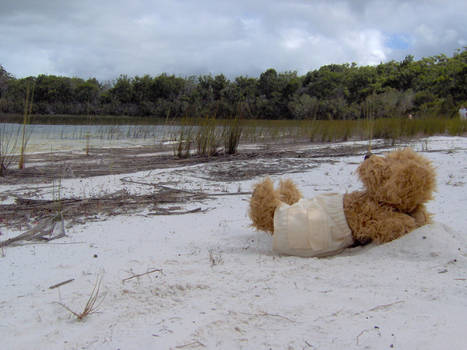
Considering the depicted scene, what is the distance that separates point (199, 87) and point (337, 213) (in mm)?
22033

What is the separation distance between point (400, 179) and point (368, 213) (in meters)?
0.32

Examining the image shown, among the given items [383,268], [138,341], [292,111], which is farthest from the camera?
[292,111]

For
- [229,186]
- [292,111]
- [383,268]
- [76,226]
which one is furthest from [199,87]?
[383,268]

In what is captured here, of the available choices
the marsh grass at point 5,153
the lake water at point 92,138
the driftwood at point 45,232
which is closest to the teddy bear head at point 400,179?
the driftwood at point 45,232

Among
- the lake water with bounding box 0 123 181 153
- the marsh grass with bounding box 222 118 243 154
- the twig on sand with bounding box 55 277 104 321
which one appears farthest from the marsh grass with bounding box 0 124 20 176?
the twig on sand with bounding box 55 277 104 321

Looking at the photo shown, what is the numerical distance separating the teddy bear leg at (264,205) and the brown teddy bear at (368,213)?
0.18m

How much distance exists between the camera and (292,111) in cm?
3231

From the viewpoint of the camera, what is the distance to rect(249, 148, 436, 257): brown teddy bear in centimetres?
262

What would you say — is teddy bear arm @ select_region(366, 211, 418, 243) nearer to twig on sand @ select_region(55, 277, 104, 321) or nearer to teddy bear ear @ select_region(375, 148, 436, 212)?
teddy bear ear @ select_region(375, 148, 436, 212)

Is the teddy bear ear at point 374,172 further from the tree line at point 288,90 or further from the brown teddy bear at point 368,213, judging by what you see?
the tree line at point 288,90

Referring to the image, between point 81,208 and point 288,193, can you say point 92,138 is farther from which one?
point 288,193

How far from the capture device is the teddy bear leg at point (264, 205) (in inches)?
118

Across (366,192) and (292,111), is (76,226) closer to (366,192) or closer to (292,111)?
(366,192)

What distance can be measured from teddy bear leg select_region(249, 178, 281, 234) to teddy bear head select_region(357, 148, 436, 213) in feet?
2.21
